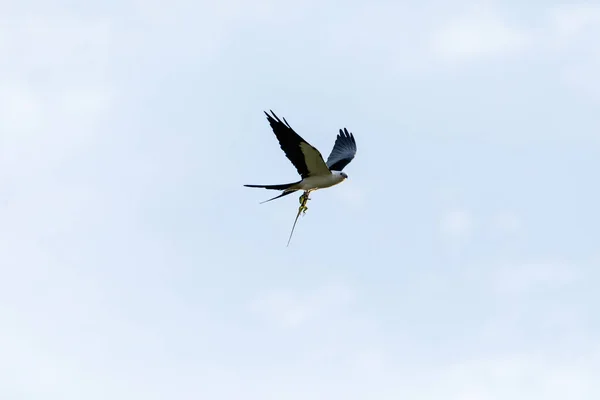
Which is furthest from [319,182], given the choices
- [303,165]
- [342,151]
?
[342,151]

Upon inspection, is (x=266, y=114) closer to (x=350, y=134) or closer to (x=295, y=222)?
(x=295, y=222)

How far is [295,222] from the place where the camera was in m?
26.4

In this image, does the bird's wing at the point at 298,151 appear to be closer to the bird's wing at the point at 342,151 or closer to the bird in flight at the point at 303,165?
the bird in flight at the point at 303,165

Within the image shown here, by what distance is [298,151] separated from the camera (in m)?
28.8

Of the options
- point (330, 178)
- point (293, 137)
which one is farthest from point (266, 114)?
point (330, 178)

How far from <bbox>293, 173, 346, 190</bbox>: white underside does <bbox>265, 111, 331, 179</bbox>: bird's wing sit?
0.38ft

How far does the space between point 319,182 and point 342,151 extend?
4.60m

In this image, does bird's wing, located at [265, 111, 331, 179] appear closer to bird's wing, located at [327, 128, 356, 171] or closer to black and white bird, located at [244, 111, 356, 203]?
black and white bird, located at [244, 111, 356, 203]

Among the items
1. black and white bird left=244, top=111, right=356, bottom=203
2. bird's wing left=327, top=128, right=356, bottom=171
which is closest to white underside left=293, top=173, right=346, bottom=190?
black and white bird left=244, top=111, right=356, bottom=203

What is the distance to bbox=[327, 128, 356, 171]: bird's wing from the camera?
32.8 meters

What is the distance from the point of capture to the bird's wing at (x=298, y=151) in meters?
28.2

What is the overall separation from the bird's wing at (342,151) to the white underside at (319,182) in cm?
230

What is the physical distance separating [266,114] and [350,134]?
6.85 m

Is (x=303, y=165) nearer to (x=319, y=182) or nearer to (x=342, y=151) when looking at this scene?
(x=319, y=182)
